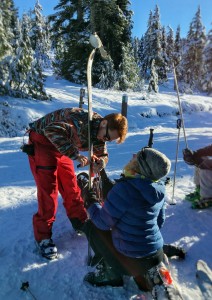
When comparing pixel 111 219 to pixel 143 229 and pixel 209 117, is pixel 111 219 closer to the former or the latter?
pixel 143 229

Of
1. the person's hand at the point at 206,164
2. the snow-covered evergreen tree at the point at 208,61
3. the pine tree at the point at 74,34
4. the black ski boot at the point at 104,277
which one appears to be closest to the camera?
the black ski boot at the point at 104,277

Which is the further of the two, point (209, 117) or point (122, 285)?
point (209, 117)

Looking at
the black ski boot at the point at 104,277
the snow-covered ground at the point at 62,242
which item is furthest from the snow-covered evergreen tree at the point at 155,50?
the black ski boot at the point at 104,277

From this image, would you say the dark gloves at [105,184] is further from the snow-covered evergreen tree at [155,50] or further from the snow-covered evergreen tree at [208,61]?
the snow-covered evergreen tree at [155,50]

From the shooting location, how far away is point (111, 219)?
2.71 metres

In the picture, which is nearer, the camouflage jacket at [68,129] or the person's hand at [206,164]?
the camouflage jacket at [68,129]

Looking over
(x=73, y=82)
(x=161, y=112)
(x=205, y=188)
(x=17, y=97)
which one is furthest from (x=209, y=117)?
(x=205, y=188)

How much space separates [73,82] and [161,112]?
8.66 metres

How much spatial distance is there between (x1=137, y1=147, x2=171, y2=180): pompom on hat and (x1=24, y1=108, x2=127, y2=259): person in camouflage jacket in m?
0.80

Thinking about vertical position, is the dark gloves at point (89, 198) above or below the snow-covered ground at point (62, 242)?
above

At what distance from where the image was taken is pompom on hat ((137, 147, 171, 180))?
2.50 meters

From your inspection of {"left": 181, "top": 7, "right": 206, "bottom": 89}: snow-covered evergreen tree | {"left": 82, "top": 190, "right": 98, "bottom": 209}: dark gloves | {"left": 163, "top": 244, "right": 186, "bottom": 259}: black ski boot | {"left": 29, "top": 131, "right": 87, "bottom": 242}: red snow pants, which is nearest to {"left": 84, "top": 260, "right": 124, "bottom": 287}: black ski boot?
{"left": 82, "top": 190, "right": 98, "bottom": 209}: dark gloves

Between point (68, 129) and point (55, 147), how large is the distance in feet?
1.00

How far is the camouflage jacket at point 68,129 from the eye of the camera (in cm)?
336
